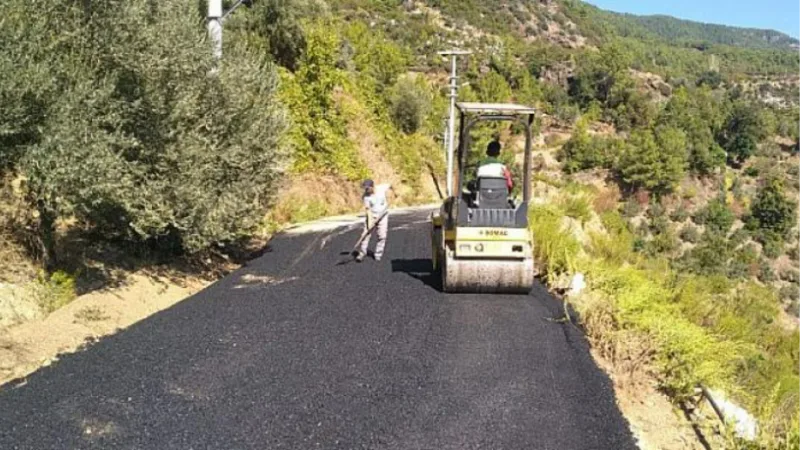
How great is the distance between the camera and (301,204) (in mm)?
24750

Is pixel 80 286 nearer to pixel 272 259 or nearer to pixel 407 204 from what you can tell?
pixel 272 259

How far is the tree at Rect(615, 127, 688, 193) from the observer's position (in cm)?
8706

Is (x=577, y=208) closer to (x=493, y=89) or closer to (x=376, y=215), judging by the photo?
(x=376, y=215)

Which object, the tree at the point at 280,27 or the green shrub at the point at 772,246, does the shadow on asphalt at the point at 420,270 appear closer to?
the tree at the point at 280,27

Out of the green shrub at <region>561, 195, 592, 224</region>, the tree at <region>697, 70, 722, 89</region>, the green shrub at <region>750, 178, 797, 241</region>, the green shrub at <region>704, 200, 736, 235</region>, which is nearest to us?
the green shrub at <region>561, 195, 592, 224</region>

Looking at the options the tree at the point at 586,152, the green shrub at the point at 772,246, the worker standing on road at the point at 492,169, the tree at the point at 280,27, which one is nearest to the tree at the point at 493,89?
the tree at the point at 586,152

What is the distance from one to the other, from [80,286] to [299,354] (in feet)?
13.8

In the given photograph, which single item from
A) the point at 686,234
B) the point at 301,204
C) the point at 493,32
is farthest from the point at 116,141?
the point at 493,32

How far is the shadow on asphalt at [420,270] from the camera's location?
11.9 m

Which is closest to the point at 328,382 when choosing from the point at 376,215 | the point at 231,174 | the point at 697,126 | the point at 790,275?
the point at 231,174

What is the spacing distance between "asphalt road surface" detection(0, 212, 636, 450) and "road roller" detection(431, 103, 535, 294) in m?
0.31

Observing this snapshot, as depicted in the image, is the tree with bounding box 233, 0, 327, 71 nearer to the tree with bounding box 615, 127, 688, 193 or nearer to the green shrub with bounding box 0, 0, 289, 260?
the green shrub with bounding box 0, 0, 289, 260

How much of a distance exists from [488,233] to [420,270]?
2.92 meters

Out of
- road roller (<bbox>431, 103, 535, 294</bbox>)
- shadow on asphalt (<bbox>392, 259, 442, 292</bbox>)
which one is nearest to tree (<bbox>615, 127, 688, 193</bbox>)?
shadow on asphalt (<bbox>392, 259, 442, 292</bbox>)
